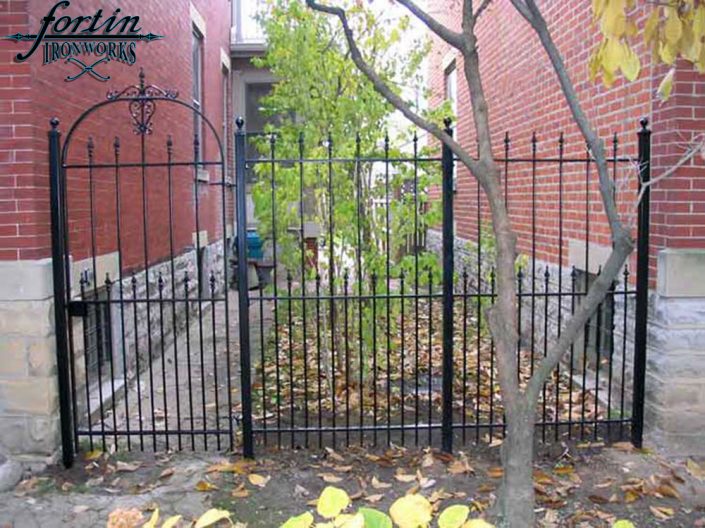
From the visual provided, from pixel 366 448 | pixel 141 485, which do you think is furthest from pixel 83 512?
pixel 366 448

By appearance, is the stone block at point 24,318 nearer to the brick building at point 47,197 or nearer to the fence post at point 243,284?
the brick building at point 47,197

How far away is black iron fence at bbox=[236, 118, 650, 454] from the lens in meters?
5.08

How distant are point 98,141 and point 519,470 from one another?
15.2ft

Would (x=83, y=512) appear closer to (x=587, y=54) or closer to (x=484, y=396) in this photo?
(x=484, y=396)

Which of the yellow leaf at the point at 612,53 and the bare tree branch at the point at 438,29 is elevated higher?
the bare tree branch at the point at 438,29

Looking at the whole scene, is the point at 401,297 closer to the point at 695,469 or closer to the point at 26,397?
the point at 695,469

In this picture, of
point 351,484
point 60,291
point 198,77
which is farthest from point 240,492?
point 198,77

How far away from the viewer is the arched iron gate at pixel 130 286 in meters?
4.91

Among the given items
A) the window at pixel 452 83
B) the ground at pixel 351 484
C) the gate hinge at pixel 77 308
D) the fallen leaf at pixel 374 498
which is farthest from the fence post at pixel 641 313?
the window at pixel 452 83

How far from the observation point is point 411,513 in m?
1.62

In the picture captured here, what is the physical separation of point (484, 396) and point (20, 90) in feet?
13.8

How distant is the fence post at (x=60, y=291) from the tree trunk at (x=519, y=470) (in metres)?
3.00

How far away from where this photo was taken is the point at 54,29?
5242mm

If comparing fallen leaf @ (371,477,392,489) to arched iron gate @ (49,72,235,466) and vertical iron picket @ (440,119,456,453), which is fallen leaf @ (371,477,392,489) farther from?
arched iron gate @ (49,72,235,466)
